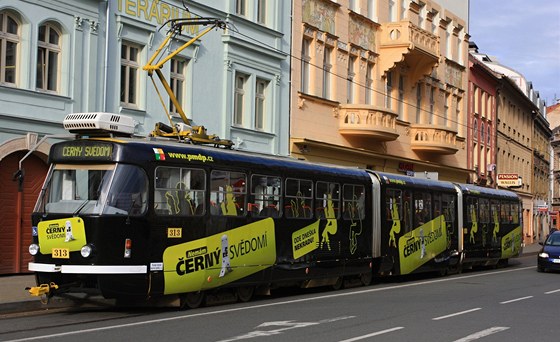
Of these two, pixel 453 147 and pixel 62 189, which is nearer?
pixel 62 189

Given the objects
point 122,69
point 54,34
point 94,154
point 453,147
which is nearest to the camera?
point 94,154

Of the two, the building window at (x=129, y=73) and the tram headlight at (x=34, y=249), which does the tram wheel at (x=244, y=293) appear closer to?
the tram headlight at (x=34, y=249)

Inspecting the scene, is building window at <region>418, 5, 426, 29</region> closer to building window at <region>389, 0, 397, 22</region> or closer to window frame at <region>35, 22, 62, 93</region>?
building window at <region>389, 0, 397, 22</region>

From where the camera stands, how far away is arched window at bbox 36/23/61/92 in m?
19.7

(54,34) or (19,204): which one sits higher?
(54,34)

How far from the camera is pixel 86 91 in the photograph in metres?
20.7

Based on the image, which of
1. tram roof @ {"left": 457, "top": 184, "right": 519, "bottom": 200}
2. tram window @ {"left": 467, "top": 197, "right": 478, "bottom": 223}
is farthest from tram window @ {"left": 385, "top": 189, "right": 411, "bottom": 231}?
tram window @ {"left": 467, "top": 197, "right": 478, "bottom": 223}

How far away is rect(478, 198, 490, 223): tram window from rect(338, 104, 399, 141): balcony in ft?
16.8

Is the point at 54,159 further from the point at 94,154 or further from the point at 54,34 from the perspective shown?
the point at 54,34

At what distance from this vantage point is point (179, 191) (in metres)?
14.7

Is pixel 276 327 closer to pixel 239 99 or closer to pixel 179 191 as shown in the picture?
pixel 179 191

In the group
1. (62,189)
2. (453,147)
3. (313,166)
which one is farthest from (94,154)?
(453,147)

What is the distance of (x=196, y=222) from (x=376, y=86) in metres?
21.9

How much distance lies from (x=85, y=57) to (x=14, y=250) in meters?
4.93
